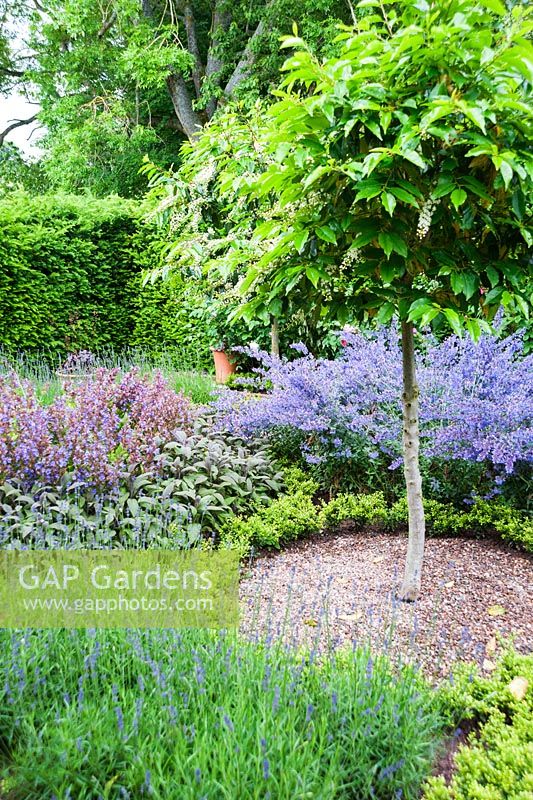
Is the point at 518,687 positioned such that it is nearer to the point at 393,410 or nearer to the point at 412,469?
the point at 412,469

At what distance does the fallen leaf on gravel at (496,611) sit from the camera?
8.37ft

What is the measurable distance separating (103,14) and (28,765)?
12754 mm

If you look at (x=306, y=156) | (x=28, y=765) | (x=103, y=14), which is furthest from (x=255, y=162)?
(x=103, y=14)

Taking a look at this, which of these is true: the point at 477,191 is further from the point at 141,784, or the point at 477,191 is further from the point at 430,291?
the point at 141,784

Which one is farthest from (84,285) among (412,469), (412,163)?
(412,163)

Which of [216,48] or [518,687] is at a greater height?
[216,48]

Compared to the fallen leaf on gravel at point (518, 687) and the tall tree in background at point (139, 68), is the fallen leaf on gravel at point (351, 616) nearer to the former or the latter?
the fallen leaf on gravel at point (518, 687)

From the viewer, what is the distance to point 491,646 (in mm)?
2320

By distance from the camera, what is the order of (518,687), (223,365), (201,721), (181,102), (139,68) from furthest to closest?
(181,102) → (139,68) → (223,365) → (518,687) → (201,721)

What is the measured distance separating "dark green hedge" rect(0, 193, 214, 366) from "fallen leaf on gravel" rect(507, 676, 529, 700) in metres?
5.74

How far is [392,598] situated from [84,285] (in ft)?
23.3

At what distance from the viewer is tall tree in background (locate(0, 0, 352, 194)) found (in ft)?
34.3

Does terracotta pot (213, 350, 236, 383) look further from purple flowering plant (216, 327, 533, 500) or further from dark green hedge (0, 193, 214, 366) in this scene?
purple flowering plant (216, 327, 533, 500)

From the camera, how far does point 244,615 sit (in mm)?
2496
